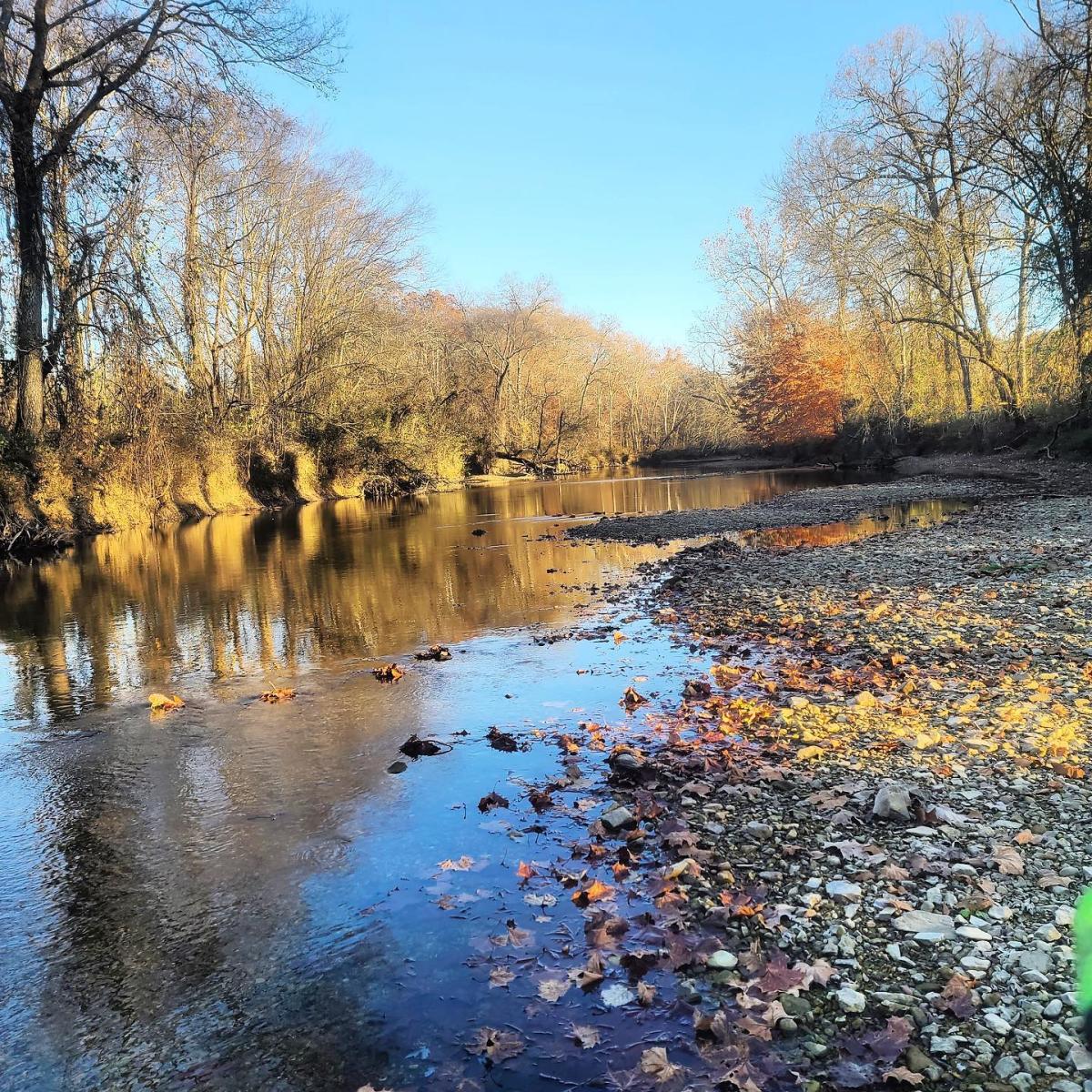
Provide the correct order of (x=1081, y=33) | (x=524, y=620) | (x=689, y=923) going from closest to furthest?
(x=689, y=923)
(x=524, y=620)
(x=1081, y=33)

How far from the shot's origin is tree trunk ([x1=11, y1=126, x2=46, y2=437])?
712 inches

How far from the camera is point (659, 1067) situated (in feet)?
8.95

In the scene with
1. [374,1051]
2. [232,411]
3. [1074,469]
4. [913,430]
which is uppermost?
[232,411]

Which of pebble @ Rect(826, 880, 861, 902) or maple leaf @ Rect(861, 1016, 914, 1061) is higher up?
pebble @ Rect(826, 880, 861, 902)

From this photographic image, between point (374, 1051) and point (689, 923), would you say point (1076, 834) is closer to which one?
point (689, 923)

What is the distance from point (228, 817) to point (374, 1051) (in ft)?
8.70

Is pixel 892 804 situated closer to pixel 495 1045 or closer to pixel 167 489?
pixel 495 1045

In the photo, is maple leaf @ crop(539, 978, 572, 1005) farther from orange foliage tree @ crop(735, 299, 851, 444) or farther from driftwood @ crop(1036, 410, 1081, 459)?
orange foliage tree @ crop(735, 299, 851, 444)

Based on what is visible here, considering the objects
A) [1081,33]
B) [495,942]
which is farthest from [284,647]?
[1081,33]

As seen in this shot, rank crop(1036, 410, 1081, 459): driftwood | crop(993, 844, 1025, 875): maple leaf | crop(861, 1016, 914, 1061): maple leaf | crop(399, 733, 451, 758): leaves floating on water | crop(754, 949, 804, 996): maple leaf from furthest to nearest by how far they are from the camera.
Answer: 1. crop(1036, 410, 1081, 459): driftwood
2. crop(399, 733, 451, 758): leaves floating on water
3. crop(993, 844, 1025, 875): maple leaf
4. crop(754, 949, 804, 996): maple leaf
5. crop(861, 1016, 914, 1061): maple leaf

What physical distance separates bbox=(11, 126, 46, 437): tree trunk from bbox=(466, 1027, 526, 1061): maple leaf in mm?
22202

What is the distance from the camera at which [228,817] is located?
202 inches

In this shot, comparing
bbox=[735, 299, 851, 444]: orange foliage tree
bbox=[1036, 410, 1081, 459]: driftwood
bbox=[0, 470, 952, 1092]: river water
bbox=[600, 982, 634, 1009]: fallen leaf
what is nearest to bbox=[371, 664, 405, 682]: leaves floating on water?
bbox=[0, 470, 952, 1092]: river water

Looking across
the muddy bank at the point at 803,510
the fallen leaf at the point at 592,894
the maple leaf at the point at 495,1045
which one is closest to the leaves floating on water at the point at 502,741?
the fallen leaf at the point at 592,894
